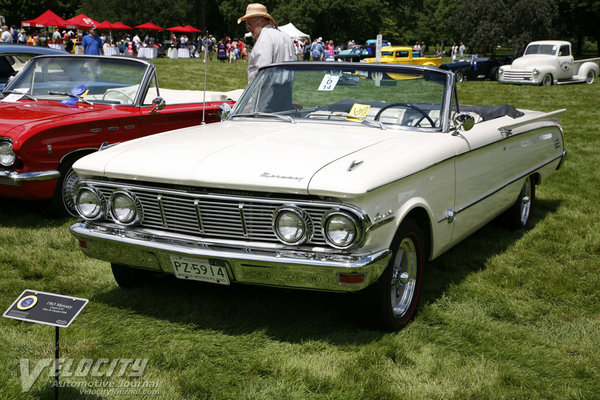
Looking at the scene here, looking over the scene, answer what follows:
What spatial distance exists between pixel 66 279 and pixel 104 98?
268cm

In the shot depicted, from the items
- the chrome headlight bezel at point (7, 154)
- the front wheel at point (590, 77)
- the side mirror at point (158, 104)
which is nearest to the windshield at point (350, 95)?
the side mirror at point (158, 104)

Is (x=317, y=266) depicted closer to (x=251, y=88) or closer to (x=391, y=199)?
(x=391, y=199)

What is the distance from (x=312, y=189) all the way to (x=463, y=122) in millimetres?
1540

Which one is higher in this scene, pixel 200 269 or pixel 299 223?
pixel 299 223

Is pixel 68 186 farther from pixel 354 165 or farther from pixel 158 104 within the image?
pixel 354 165

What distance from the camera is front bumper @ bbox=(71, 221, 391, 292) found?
3.27m

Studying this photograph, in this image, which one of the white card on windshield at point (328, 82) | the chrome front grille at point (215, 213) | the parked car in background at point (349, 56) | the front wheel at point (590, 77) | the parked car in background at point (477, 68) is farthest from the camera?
the parked car in background at point (349, 56)

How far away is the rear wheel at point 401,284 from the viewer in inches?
141

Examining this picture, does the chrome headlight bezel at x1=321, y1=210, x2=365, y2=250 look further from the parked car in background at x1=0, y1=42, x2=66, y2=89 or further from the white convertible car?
the parked car in background at x1=0, y1=42, x2=66, y2=89

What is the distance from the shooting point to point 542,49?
2384 centimetres

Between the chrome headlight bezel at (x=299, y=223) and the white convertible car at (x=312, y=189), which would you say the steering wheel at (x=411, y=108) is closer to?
the white convertible car at (x=312, y=189)

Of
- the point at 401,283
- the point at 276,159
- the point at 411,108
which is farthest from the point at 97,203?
the point at 411,108

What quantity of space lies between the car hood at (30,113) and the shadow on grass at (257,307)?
2.02 meters

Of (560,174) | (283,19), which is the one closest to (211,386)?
(560,174)
